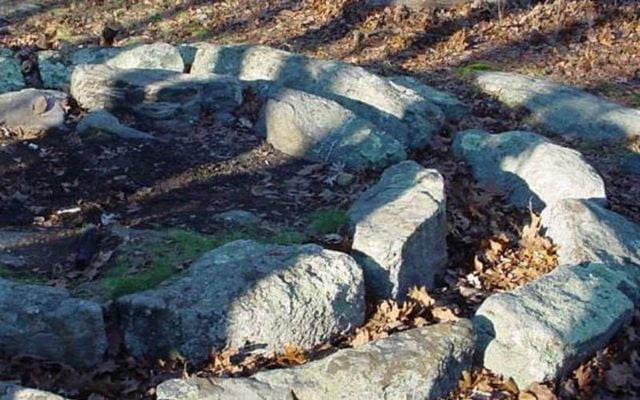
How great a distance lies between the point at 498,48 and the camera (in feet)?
43.1

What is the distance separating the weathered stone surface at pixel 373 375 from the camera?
197 inches

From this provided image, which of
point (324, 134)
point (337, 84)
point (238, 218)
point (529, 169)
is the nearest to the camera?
point (238, 218)

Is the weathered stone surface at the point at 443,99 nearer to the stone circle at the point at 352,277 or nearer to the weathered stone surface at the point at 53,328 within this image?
the stone circle at the point at 352,277

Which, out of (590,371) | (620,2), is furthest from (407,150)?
(620,2)

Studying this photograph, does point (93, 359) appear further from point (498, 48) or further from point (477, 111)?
point (498, 48)

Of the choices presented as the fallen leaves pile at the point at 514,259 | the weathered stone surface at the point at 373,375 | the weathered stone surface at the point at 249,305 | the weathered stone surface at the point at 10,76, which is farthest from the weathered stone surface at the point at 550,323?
the weathered stone surface at the point at 10,76

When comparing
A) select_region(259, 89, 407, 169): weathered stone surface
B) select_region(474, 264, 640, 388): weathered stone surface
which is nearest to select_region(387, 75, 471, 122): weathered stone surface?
select_region(259, 89, 407, 169): weathered stone surface

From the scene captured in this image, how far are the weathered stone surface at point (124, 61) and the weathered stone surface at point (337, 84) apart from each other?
34 centimetres

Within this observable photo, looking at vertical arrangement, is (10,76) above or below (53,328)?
below

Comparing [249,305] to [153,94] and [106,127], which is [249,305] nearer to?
[106,127]

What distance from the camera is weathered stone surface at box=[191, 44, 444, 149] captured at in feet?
30.9

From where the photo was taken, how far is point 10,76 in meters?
10.3

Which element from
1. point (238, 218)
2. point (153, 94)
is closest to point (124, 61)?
point (153, 94)

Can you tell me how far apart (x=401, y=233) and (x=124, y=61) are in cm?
561
